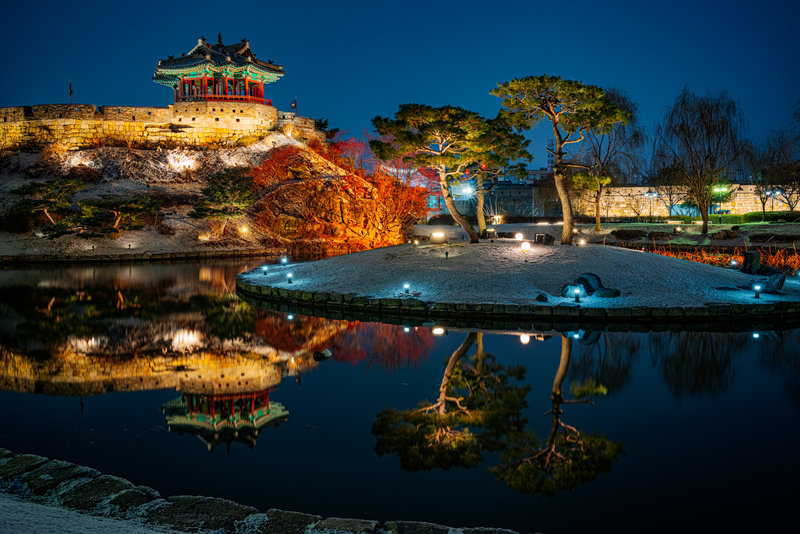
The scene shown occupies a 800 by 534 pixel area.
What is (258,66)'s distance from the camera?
4672 cm

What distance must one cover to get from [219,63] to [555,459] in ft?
152

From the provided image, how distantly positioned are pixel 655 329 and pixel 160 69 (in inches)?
1825

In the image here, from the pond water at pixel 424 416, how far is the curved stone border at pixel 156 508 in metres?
0.42

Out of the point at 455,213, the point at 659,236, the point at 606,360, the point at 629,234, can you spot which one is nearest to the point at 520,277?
the point at 455,213

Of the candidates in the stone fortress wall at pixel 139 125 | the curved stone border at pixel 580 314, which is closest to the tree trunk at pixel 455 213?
the curved stone border at pixel 580 314

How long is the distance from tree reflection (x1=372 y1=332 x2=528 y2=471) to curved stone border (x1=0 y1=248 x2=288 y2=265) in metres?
23.8

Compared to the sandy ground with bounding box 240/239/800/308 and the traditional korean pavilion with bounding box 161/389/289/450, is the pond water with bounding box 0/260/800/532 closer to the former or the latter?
the traditional korean pavilion with bounding box 161/389/289/450

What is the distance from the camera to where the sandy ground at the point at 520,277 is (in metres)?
13.9

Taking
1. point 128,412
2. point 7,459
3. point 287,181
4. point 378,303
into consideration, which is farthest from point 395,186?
point 7,459

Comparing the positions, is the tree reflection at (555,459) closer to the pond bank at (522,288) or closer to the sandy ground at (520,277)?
the pond bank at (522,288)

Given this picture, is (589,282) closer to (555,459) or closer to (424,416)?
(424,416)

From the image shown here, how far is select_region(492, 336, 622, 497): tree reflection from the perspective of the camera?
5.25 metres

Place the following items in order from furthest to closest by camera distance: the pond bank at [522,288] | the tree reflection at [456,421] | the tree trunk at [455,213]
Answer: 1. the tree trunk at [455,213]
2. the pond bank at [522,288]
3. the tree reflection at [456,421]

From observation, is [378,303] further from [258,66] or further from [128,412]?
[258,66]
